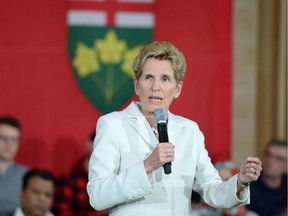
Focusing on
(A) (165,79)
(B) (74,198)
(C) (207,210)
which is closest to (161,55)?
(A) (165,79)

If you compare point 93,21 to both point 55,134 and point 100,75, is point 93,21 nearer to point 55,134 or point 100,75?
point 100,75

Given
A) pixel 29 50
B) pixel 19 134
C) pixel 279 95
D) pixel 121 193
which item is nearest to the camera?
pixel 121 193

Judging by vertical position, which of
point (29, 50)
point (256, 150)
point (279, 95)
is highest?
point (29, 50)

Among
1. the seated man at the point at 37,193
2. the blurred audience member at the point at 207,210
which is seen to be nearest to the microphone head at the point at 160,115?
the blurred audience member at the point at 207,210

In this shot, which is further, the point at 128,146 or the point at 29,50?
the point at 29,50

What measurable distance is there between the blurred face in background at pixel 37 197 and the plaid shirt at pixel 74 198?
18 cm

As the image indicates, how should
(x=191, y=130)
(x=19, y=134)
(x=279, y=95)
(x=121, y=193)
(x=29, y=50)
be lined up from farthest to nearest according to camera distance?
(x=279, y=95) < (x=29, y=50) < (x=19, y=134) < (x=191, y=130) < (x=121, y=193)

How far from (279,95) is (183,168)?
351cm

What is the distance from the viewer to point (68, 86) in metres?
5.46

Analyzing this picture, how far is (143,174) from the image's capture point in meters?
2.29

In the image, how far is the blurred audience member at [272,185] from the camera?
4.96 meters

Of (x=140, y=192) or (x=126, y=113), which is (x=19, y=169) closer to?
(x=126, y=113)

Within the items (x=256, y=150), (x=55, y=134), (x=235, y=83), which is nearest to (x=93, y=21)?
(x=55, y=134)

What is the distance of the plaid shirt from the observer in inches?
187
